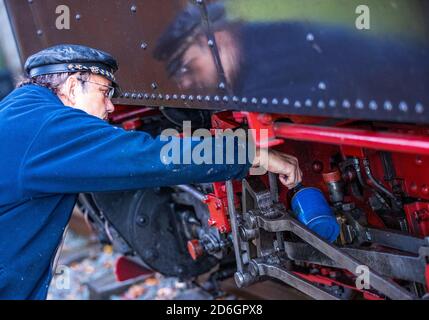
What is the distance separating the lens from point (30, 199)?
2275 mm

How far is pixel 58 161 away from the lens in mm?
2107

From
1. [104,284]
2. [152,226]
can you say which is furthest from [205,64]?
[104,284]

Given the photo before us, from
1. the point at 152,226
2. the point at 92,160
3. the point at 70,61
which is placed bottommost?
the point at 152,226

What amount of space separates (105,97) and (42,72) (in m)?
0.29

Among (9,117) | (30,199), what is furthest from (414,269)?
(9,117)

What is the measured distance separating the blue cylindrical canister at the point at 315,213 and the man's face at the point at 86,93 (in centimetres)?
102

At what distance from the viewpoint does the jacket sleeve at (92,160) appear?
2111 millimetres

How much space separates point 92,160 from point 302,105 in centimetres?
81

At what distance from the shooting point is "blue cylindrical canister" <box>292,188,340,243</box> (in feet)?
8.43

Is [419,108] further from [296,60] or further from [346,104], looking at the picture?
[296,60]

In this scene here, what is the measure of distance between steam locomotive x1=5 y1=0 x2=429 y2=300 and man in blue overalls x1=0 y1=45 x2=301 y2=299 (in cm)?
27

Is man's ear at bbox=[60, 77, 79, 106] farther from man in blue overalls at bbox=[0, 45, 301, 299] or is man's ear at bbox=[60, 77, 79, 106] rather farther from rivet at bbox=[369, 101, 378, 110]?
rivet at bbox=[369, 101, 378, 110]

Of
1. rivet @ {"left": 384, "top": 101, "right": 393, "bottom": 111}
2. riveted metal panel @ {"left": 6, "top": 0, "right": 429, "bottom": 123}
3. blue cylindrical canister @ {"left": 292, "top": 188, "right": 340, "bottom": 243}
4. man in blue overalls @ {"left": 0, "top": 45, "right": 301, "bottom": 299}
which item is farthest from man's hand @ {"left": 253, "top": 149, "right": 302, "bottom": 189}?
rivet @ {"left": 384, "top": 101, "right": 393, "bottom": 111}

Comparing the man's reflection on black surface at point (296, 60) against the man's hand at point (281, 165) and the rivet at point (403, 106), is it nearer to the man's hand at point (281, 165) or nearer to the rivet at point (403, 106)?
the rivet at point (403, 106)
